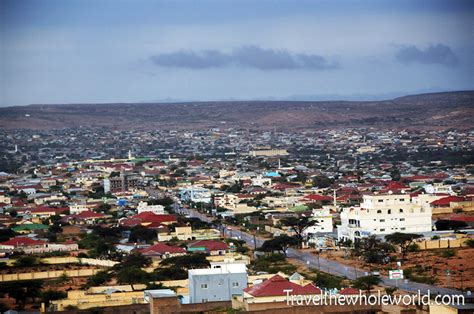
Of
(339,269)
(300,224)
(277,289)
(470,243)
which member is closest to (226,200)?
(300,224)

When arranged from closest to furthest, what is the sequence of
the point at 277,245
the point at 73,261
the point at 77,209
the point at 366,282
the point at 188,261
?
the point at 366,282 < the point at 188,261 < the point at 73,261 < the point at 277,245 < the point at 77,209

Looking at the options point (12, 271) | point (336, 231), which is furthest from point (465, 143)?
point (12, 271)

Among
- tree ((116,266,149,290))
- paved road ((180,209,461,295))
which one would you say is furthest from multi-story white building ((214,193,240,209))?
tree ((116,266,149,290))

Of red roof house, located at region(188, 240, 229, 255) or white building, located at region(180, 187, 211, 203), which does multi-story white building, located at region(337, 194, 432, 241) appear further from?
white building, located at region(180, 187, 211, 203)

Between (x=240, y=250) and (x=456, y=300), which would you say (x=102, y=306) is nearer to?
(x=456, y=300)

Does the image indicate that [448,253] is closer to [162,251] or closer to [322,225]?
[162,251]
